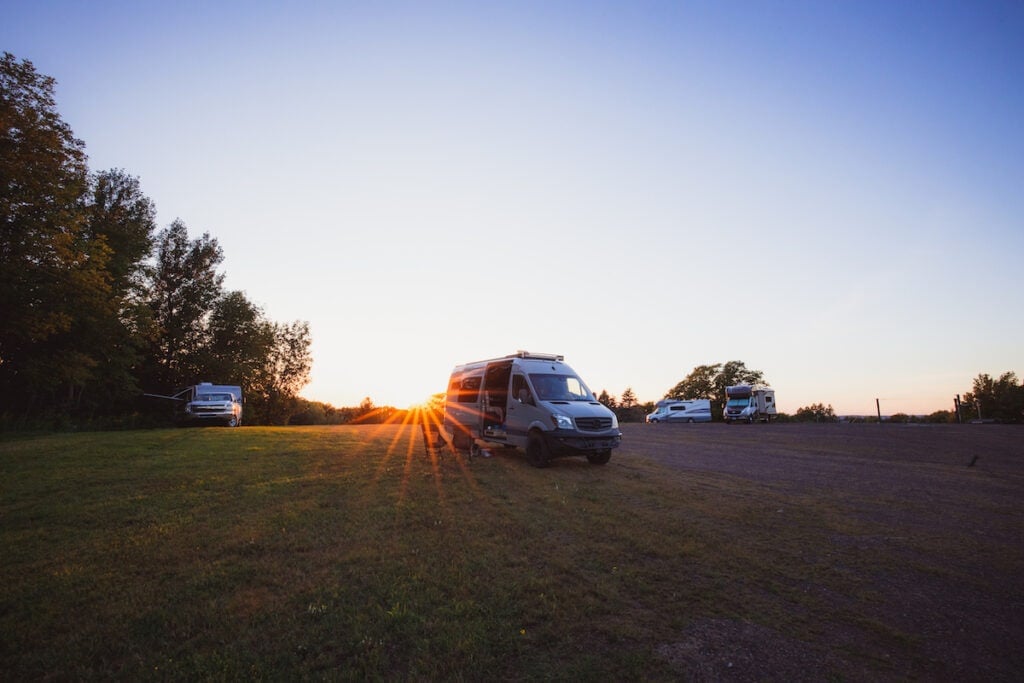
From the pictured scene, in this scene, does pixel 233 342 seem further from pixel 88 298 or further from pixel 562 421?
pixel 562 421

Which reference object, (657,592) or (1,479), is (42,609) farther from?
(1,479)

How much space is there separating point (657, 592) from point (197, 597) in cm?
439

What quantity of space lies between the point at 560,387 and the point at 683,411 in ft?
125

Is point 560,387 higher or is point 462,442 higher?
point 560,387

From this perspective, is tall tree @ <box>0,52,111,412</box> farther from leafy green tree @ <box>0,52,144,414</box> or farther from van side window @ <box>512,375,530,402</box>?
van side window @ <box>512,375,530,402</box>

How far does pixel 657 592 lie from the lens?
4344 millimetres

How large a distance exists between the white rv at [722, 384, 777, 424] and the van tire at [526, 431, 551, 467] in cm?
3152

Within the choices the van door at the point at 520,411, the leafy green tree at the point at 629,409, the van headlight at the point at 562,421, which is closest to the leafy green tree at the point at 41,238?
the van door at the point at 520,411

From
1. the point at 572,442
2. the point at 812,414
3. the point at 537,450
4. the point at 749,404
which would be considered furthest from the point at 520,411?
the point at 812,414

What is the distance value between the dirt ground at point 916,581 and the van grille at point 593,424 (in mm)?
2452

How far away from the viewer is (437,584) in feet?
14.4

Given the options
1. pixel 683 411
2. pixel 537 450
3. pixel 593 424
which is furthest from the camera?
pixel 683 411

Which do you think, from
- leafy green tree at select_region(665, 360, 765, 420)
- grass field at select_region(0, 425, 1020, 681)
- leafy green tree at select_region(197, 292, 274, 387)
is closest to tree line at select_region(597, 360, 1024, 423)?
leafy green tree at select_region(665, 360, 765, 420)

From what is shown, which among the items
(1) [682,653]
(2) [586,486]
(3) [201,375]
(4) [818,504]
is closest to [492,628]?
(1) [682,653]
